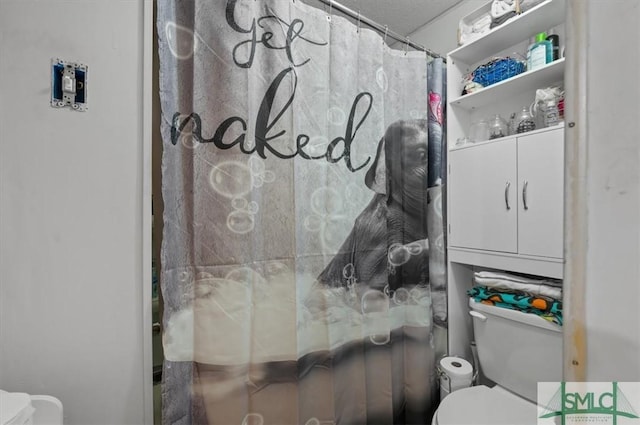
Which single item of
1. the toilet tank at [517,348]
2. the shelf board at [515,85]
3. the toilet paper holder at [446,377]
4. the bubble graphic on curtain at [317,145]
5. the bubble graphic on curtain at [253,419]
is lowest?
the toilet paper holder at [446,377]

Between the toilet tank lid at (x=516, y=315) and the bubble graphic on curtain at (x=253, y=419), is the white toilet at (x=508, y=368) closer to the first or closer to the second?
the toilet tank lid at (x=516, y=315)

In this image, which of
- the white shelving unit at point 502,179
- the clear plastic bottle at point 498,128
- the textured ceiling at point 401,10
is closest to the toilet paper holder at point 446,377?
the white shelving unit at point 502,179

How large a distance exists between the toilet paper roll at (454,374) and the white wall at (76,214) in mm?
1264

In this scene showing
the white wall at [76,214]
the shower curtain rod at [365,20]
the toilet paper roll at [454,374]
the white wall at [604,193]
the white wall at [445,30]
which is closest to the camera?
the white wall at [604,193]

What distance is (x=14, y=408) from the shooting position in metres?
0.64

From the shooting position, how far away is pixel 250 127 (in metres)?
1.04

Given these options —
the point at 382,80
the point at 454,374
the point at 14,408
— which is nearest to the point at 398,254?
the point at 454,374

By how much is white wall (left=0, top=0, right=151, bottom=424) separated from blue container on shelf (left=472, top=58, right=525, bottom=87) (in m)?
1.43

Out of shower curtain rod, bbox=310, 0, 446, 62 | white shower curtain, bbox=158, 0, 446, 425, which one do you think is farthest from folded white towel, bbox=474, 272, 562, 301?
shower curtain rod, bbox=310, 0, 446, 62

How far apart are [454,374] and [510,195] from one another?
0.86 meters

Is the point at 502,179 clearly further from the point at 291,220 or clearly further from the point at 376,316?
the point at 291,220

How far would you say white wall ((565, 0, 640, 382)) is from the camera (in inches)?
9.1

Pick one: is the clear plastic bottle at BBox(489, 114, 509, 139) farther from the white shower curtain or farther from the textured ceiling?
the textured ceiling

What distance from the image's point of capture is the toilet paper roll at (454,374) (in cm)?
137
